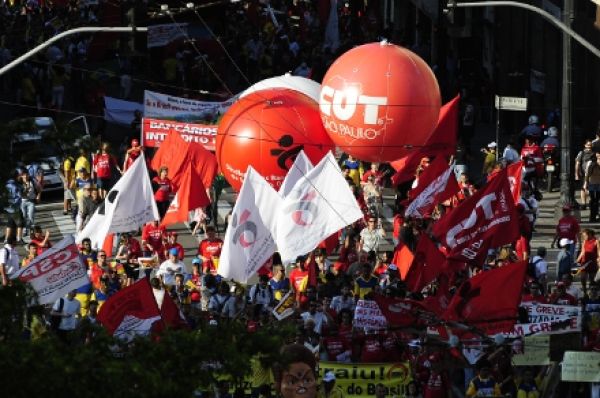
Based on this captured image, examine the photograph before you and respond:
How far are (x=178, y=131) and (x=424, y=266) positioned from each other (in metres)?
9.12

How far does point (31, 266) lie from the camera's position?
23.2 meters

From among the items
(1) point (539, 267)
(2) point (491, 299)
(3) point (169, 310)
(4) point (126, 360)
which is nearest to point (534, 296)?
(2) point (491, 299)

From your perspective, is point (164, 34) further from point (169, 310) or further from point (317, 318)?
point (169, 310)

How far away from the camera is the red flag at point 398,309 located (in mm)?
22188

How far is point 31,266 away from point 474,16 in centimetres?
2680

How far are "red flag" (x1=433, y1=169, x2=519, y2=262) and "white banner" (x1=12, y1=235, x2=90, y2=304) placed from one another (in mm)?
4355

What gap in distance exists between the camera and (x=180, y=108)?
35188 millimetres

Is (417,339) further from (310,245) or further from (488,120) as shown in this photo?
(488,120)

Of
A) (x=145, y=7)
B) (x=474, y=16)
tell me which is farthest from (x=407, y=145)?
(x=474, y=16)

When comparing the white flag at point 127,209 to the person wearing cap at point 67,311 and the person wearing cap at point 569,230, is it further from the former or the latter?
the person wearing cap at point 569,230

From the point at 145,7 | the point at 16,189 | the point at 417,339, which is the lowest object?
the point at 417,339

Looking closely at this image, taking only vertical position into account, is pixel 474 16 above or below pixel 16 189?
above

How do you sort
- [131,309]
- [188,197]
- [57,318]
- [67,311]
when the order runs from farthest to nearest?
[188,197], [67,311], [57,318], [131,309]

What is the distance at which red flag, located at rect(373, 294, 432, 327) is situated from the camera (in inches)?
874
